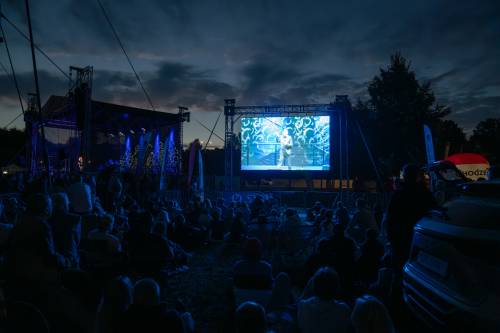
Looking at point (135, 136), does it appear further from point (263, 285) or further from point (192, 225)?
point (263, 285)

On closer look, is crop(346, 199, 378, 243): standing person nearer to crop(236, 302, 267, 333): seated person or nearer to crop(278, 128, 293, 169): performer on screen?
crop(236, 302, 267, 333): seated person

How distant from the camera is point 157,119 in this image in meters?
27.0

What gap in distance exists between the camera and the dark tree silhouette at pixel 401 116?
28.2 m

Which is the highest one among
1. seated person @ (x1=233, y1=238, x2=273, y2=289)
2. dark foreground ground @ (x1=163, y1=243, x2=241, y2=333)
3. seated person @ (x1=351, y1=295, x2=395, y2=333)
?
seated person @ (x1=351, y1=295, x2=395, y2=333)

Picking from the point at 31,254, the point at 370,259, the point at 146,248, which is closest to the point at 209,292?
the point at 146,248

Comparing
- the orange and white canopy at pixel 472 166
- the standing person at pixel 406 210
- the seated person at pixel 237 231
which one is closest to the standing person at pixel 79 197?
the seated person at pixel 237 231

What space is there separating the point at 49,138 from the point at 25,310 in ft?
94.8

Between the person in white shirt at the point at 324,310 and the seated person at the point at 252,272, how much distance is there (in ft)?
4.34

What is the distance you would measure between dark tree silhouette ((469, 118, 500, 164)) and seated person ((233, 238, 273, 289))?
113 feet

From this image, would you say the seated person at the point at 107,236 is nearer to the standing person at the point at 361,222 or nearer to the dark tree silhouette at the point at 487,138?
the standing person at the point at 361,222

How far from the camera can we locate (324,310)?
9.56ft

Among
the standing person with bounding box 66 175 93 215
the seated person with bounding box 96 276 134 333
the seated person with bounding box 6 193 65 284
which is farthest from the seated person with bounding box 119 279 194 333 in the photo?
the standing person with bounding box 66 175 93 215

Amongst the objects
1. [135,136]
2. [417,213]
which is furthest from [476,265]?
[135,136]

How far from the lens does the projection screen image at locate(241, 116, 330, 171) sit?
18.8m
